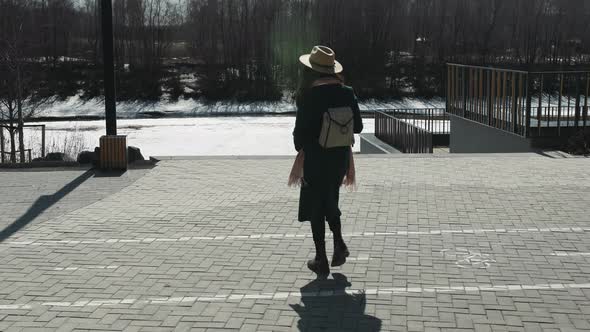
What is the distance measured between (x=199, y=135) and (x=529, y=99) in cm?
1781

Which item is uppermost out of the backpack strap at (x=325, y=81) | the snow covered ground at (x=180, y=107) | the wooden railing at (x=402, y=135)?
the backpack strap at (x=325, y=81)

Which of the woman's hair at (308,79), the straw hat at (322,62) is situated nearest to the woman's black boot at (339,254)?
the woman's hair at (308,79)

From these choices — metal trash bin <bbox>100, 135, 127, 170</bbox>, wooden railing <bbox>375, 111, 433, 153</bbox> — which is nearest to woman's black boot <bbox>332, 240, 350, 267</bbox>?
metal trash bin <bbox>100, 135, 127, 170</bbox>

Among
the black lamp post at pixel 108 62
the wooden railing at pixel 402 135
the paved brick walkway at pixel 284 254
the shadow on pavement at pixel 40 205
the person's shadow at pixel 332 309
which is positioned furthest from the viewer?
the wooden railing at pixel 402 135

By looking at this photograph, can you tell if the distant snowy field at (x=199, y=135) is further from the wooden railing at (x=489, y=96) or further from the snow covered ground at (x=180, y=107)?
the wooden railing at (x=489, y=96)

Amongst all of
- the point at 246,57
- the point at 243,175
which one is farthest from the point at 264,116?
the point at 243,175

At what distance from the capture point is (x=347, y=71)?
5534cm

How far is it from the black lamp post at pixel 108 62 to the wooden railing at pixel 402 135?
747cm

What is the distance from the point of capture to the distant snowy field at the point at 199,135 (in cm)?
2464

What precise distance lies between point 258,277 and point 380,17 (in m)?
53.3

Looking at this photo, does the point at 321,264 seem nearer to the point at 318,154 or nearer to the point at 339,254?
the point at 339,254

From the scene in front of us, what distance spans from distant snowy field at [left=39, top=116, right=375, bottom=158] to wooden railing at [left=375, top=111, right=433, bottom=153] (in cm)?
296

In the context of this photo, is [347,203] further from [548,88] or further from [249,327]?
[548,88]

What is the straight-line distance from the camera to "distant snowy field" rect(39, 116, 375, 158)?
80.8 feet
